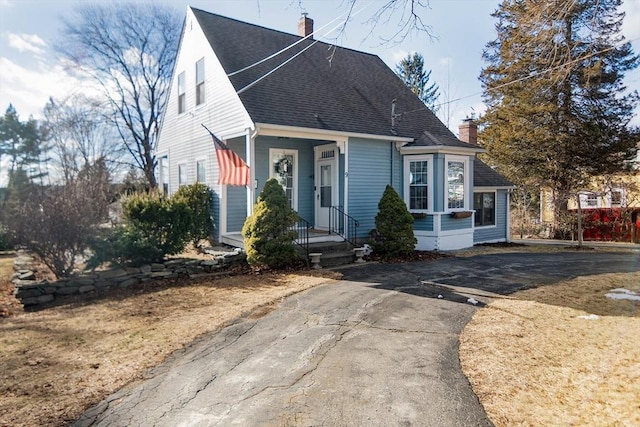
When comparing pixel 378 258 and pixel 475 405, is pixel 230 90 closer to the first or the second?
pixel 378 258

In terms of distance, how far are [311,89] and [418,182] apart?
4.42m

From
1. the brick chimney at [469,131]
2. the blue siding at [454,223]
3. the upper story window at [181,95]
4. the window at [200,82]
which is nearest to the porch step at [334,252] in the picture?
the blue siding at [454,223]

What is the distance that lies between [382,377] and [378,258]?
22.7 feet

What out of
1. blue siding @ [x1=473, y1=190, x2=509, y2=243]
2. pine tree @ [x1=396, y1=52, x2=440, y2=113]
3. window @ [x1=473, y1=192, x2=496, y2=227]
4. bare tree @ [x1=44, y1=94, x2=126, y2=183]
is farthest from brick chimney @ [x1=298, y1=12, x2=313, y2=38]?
pine tree @ [x1=396, y1=52, x2=440, y2=113]

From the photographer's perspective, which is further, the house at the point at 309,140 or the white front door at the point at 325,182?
the white front door at the point at 325,182

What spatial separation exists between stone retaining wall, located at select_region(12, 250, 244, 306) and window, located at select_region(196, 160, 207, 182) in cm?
452

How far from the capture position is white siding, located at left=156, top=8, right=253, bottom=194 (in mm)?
11008

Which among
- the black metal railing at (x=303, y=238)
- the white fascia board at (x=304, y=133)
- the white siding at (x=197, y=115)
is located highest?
the white siding at (x=197, y=115)

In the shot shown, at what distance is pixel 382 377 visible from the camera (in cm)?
384

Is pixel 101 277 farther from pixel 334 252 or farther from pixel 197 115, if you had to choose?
pixel 197 115

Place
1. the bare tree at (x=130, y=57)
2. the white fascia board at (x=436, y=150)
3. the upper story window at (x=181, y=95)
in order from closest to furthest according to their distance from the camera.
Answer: the white fascia board at (x=436, y=150)
the upper story window at (x=181, y=95)
the bare tree at (x=130, y=57)

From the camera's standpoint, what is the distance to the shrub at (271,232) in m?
8.97

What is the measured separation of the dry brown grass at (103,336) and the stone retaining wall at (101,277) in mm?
372

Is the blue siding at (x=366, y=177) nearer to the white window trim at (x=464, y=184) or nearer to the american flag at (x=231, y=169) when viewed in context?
Result: the white window trim at (x=464, y=184)
